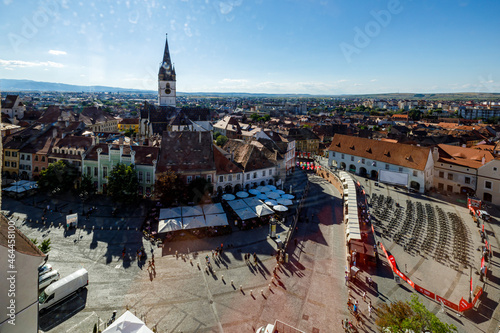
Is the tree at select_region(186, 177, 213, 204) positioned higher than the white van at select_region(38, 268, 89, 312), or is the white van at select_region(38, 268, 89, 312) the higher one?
the tree at select_region(186, 177, 213, 204)

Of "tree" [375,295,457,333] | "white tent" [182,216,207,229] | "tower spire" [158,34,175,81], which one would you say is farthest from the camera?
"tower spire" [158,34,175,81]

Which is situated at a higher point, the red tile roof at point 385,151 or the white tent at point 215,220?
the red tile roof at point 385,151

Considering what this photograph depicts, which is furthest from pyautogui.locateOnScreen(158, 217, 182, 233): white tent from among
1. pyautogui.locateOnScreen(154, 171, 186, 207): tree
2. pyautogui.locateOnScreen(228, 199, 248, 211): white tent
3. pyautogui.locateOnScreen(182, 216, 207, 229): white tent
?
pyautogui.locateOnScreen(228, 199, 248, 211): white tent

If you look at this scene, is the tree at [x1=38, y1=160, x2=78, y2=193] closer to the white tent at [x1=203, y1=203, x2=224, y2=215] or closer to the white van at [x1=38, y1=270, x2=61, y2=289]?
the white van at [x1=38, y1=270, x2=61, y2=289]

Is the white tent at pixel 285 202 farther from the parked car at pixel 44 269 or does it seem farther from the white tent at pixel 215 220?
the parked car at pixel 44 269

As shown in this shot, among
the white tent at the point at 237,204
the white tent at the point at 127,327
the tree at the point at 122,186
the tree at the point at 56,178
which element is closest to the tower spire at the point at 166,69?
the tree at the point at 56,178

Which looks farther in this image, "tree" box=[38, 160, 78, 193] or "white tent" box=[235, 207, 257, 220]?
"tree" box=[38, 160, 78, 193]

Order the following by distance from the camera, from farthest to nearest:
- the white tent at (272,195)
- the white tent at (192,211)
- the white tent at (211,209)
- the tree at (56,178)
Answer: the tree at (56,178) < the white tent at (272,195) < the white tent at (211,209) < the white tent at (192,211)

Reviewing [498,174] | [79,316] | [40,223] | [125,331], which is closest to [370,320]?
[125,331]
